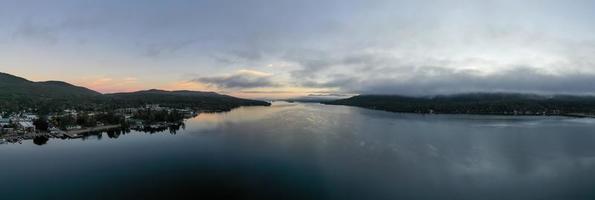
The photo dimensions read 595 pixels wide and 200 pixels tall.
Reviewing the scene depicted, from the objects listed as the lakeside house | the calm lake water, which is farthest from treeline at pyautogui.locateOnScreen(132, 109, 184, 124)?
the calm lake water

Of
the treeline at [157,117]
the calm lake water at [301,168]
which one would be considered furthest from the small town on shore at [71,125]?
the calm lake water at [301,168]

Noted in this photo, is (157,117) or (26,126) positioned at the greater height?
(157,117)

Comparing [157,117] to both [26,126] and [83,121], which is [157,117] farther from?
[26,126]

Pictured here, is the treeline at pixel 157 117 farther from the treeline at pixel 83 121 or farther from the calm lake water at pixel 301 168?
the calm lake water at pixel 301 168

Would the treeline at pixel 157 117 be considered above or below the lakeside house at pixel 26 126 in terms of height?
above

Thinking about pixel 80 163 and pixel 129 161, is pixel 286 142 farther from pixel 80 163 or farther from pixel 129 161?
pixel 80 163

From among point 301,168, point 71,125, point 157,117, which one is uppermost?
point 157,117

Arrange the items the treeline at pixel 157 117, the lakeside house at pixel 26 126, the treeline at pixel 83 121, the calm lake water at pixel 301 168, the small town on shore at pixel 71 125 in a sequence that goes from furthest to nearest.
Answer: the treeline at pixel 157 117 < the treeline at pixel 83 121 < the lakeside house at pixel 26 126 < the small town on shore at pixel 71 125 < the calm lake water at pixel 301 168

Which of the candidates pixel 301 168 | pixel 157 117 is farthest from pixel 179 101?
pixel 301 168

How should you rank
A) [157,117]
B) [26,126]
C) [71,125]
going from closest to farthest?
1. [26,126]
2. [71,125]
3. [157,117]

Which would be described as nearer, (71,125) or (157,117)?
(71,125)
